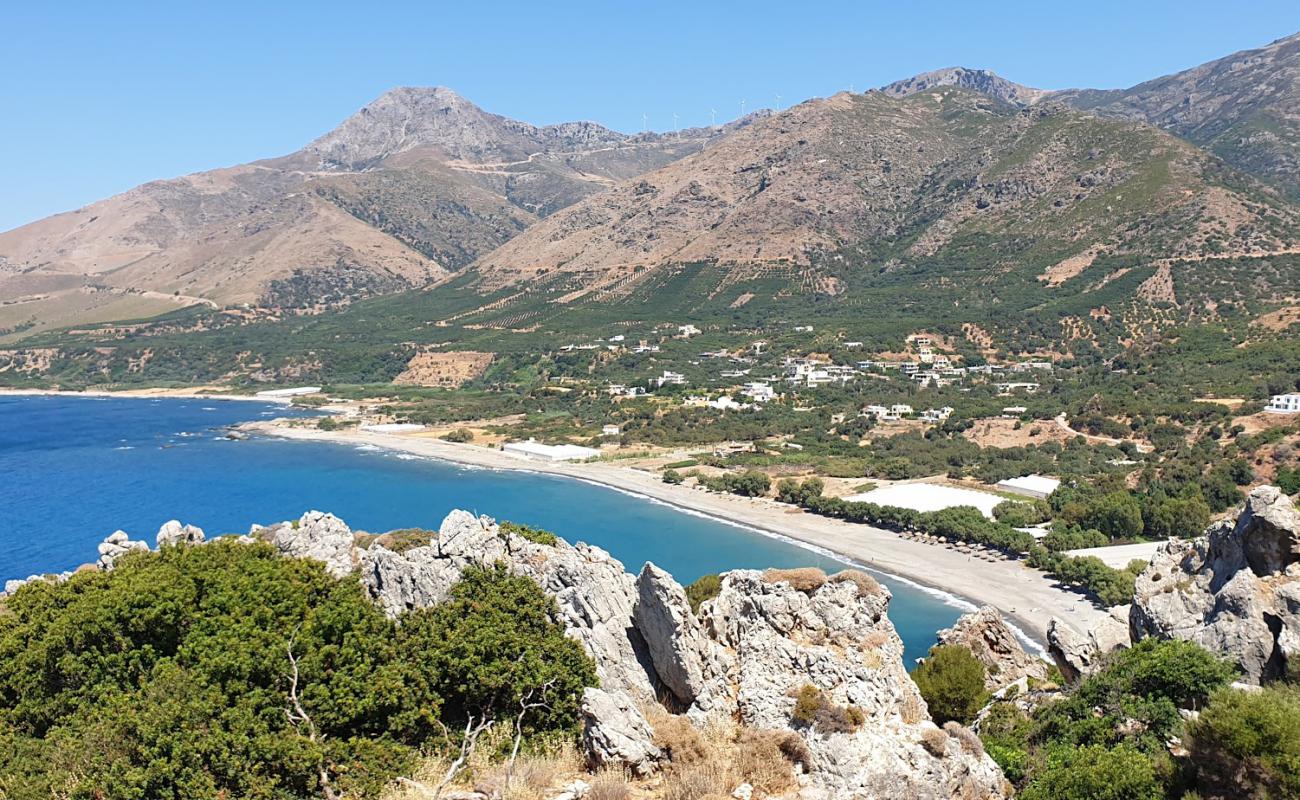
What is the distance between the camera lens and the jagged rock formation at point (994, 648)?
23.0m

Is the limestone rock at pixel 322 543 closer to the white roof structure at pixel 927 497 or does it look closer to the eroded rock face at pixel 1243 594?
the eroded rock face at pixel 1243 594

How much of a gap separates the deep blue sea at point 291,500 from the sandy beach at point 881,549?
173cm

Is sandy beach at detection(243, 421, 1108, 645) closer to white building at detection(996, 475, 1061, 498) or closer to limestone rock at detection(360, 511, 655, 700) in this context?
white building at detection(996, 475, 1061, 498)

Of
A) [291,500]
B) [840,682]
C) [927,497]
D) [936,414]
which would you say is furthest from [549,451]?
[840,682]

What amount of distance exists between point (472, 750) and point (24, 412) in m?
135

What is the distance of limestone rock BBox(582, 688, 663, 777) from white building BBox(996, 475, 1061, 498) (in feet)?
167

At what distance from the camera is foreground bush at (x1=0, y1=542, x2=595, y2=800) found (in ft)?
37.6

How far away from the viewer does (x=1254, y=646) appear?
607 inches

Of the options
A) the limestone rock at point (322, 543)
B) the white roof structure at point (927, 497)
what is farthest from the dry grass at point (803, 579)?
the white roof structure at point (927, 497)

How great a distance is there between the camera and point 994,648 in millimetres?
23922

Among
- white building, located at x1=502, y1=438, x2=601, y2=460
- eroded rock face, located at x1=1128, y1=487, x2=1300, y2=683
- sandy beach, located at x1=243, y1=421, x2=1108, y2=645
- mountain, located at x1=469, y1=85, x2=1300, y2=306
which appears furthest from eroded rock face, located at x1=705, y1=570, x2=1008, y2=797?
mountain, located at x1=469, y1=85, x2=1300, y2=306

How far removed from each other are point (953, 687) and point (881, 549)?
30.0 metres

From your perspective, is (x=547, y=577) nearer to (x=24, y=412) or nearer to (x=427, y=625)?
(x=427, y=625)

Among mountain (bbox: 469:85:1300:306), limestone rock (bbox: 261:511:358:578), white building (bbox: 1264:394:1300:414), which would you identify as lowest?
limestone rock (bbox: 261:511:358:578)
